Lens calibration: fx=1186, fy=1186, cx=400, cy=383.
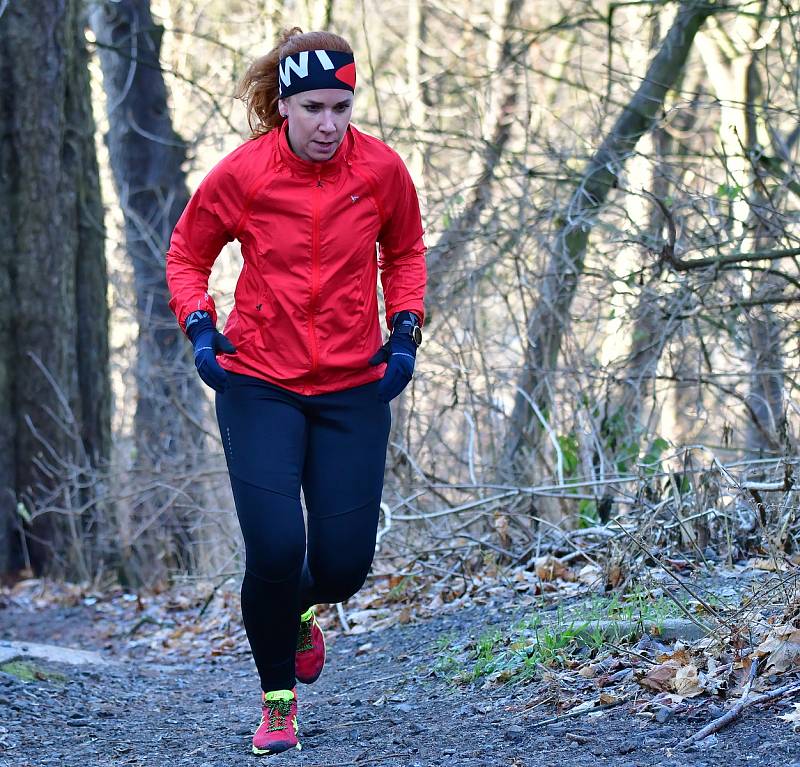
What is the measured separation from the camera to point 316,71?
3996 mm

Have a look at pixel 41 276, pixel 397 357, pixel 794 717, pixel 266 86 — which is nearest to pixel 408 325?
pixel 397 357

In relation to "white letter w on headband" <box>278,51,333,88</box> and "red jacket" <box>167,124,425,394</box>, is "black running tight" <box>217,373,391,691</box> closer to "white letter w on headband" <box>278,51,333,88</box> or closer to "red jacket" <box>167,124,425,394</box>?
"red jacket" <box>167,124,425,394</box>

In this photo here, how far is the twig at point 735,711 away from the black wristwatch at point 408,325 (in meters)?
1.60

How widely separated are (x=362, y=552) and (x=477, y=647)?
1250 millimetres

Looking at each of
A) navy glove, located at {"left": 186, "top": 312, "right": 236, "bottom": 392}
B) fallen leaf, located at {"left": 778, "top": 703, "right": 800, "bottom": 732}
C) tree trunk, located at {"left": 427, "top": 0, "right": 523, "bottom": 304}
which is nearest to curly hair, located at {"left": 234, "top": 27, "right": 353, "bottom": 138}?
navy glove, located at {"left": 186, "top": 312, "right": 236, "bottom": 392}

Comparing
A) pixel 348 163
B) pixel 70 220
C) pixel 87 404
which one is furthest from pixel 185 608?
pixel 348 163

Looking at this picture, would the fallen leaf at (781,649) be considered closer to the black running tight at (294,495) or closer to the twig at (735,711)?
the twig at (735,711)

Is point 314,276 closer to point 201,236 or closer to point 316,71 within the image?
point 201,236

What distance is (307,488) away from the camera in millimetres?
4230

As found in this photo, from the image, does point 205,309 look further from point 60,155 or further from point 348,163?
point 60,155

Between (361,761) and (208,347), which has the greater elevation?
(208,347)

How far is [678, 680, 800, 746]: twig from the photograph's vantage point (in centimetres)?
360

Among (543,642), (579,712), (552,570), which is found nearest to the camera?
(579,712)

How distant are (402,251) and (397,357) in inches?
17.9
